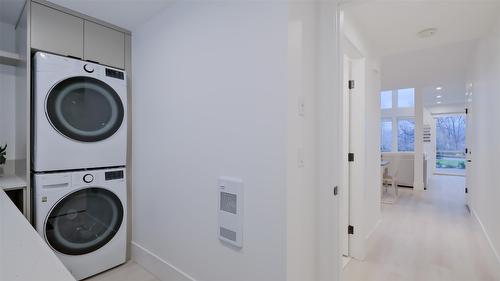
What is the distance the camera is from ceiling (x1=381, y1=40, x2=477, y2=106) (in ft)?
12.0

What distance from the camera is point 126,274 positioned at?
7.59ft

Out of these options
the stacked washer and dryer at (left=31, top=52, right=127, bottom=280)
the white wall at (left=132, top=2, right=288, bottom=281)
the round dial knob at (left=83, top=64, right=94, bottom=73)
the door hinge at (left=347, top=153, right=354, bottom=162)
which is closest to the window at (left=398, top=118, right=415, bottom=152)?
the door hinge at (left=347, top=153, right=354, bottom=162)

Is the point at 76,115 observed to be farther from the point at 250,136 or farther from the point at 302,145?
the point at 302,145

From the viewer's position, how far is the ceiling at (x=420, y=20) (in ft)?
7.18

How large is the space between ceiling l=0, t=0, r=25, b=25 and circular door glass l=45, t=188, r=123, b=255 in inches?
64.2

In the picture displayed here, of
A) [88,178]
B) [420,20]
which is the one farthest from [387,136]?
[88,178]

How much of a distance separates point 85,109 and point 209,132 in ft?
4.21

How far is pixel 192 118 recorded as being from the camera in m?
1.94

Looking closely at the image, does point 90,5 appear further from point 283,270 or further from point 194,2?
point 283,270

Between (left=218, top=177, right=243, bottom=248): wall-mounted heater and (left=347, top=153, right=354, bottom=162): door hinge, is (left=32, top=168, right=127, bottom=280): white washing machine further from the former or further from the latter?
(left=347, top=153, right=354, bottom=162): door hinge

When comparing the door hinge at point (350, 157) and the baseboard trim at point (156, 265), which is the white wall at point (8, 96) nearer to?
the baseboard trim at point (156, 265)

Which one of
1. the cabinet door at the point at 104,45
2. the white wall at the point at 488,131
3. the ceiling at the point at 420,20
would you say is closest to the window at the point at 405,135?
the white wall at the point at 488,131

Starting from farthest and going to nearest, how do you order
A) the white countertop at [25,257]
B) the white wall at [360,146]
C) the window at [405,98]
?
the window at [405,98]
the white wall at [360,146]
the white countertop at [25,257]

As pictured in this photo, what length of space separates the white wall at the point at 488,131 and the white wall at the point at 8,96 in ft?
15.1
